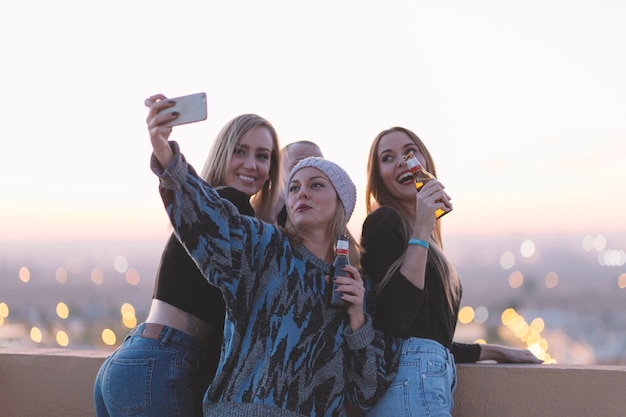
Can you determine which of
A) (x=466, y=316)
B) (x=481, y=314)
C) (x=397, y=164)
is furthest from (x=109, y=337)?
(x=397, y=164)

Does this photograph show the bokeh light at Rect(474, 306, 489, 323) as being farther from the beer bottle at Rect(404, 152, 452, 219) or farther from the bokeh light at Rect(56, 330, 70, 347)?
the beer bottle at Rect(404, 152, 452, 219)

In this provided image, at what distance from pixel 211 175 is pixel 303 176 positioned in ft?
2.69

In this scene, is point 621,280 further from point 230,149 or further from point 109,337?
point 230,149

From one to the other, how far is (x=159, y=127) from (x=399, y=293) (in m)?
1.36

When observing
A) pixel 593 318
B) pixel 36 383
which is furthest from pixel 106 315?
pixel 36 383

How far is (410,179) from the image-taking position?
435 centimetres

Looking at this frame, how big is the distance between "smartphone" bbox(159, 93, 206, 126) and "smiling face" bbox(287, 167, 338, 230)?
2.43 ft

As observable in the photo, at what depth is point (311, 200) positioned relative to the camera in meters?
3.58

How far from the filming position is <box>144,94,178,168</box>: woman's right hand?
3.06m

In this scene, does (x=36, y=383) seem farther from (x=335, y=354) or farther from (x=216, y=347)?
(x=335, y=354)

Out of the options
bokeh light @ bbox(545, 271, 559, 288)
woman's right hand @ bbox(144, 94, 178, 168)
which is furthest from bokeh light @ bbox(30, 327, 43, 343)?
bokeh light @ bbox(545, 271, 559, 288)

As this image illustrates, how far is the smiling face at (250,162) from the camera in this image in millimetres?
4285

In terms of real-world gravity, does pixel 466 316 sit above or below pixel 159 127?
below

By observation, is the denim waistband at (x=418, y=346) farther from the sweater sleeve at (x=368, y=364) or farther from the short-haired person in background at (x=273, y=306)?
the short-haired person in background at (x=273, y=306)
